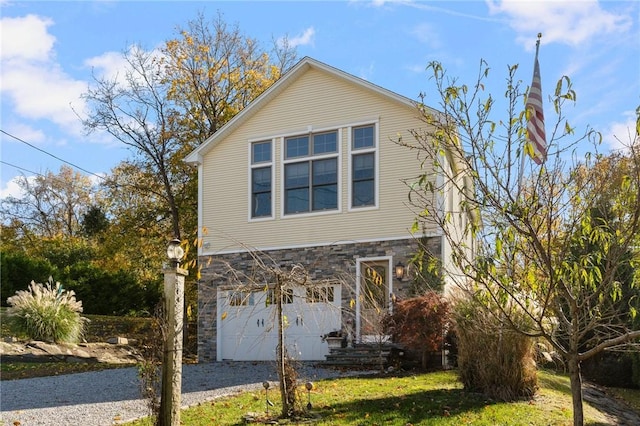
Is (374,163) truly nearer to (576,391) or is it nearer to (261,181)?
(261,181)

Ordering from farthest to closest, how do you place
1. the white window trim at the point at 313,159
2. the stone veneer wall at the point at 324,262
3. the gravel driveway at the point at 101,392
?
the white window trim at the point at 313,159
the stone veneer wall at the point at 324,262
the gravel driveway at the point at 101,392

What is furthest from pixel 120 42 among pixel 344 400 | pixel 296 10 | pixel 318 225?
pixel 344 400

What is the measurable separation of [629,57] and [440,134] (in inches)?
178

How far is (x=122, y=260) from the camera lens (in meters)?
25.3

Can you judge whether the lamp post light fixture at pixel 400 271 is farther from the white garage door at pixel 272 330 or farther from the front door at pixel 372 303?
the white garage door at pixel 272 330

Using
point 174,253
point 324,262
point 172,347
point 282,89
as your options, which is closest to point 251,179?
point 282,89

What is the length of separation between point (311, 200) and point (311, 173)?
0.68 meters

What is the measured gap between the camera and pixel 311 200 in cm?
1712

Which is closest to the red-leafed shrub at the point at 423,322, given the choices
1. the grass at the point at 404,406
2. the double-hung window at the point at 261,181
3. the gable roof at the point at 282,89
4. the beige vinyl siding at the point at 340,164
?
the grass at the point at 404,406

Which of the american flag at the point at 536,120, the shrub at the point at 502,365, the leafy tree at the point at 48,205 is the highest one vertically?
the leafy tree at the point at 48,205

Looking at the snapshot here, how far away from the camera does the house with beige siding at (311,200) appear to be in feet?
52.9

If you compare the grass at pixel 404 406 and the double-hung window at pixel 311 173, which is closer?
the grass at pixel 404 406

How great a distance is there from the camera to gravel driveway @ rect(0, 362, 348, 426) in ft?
29.3

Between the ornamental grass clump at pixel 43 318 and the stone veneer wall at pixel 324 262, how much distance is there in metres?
3.37
